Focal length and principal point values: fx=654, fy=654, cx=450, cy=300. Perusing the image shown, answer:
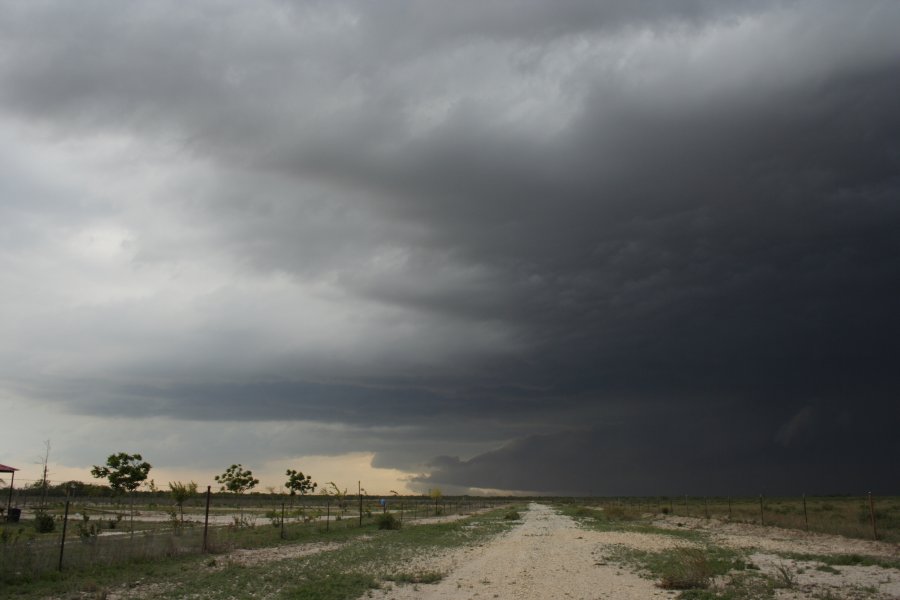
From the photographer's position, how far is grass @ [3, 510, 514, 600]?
55.9ft

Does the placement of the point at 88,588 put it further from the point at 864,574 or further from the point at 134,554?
the point at 864,574

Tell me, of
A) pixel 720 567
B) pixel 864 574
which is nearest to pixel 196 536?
pixel 720 567

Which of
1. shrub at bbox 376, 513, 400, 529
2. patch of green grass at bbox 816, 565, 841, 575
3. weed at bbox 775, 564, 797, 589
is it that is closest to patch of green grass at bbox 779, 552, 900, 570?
patch of green grass at bbox 816, 565, 841, 575

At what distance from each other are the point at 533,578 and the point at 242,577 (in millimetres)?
8805

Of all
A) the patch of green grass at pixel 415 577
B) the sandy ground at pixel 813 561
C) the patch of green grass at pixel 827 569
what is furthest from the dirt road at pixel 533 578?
the patch of green grass at pixel 827 569

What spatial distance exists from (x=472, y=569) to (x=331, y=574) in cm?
491

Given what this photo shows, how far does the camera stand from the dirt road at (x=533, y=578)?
16984 millimetres

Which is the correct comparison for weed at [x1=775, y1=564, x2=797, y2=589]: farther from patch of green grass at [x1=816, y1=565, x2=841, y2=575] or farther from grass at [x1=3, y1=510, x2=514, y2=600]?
grass at [x1=3, y1=510, x2=514, y2=600]

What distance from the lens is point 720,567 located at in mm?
21141

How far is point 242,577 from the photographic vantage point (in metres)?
19.7

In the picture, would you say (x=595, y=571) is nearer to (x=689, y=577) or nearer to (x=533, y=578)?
(x=533, y=578)

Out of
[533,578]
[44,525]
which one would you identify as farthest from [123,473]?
[533,578]

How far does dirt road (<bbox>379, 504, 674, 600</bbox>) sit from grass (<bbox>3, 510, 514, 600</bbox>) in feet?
4.45

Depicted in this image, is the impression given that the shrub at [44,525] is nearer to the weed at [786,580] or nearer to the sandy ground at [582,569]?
the sandy ground at [582,569]
